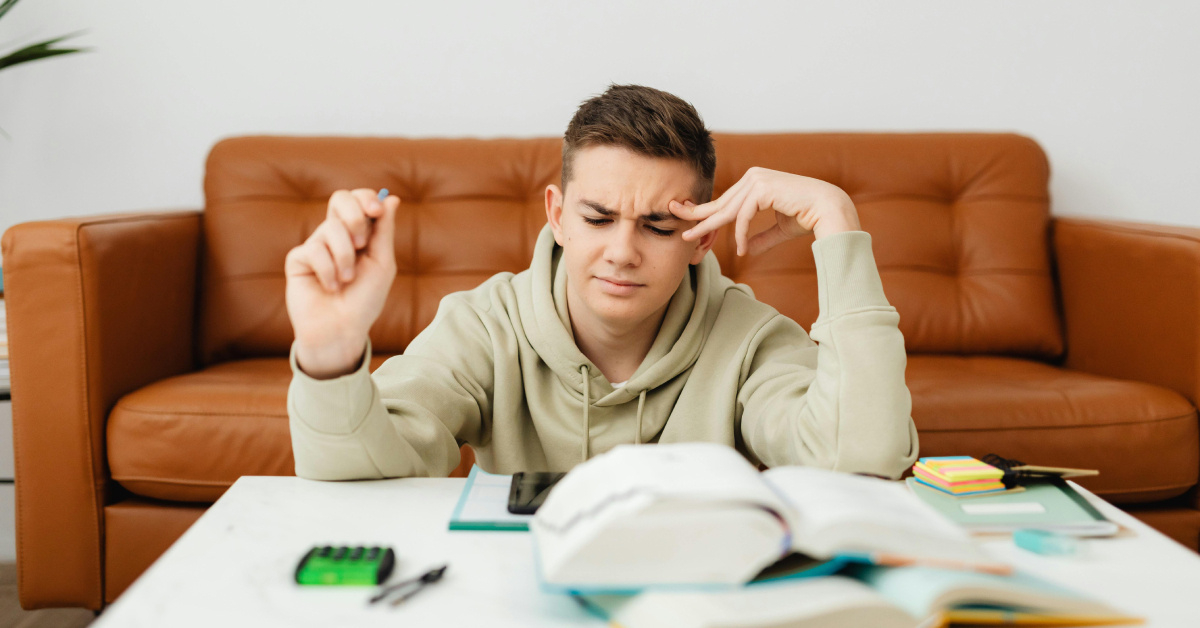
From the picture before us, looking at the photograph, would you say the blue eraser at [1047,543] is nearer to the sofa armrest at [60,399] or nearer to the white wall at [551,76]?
the sofa armrest at [60,399]

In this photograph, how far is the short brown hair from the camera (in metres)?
1.10

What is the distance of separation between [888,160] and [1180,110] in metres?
1.00

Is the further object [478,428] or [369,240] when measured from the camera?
[478,428]

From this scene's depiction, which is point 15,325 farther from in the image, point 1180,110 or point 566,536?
point 1180,110

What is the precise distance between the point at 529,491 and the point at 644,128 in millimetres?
540

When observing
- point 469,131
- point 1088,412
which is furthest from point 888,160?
point 469,131

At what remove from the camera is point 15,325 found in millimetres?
1463

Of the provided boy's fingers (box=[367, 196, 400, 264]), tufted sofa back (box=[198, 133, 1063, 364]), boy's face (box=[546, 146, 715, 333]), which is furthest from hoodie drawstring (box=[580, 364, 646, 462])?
tufted sofa back (box=[198, 133, 1063, 364])

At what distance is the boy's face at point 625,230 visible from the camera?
1.08 m

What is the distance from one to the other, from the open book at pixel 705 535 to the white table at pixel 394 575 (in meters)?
0.05

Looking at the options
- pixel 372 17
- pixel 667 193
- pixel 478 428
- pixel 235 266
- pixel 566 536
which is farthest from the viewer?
pixel 372 17

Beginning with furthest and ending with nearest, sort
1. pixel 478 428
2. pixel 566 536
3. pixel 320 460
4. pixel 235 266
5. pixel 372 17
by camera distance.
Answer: pixel 372 17 → pixel 235 266 → pixel 478 428 → pixel 320 460 → pixel 566 536

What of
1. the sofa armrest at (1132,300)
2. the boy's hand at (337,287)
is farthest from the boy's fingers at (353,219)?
the sofa armrest at (1132,300)

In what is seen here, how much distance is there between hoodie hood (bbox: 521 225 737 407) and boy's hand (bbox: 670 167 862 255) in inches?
7.1
